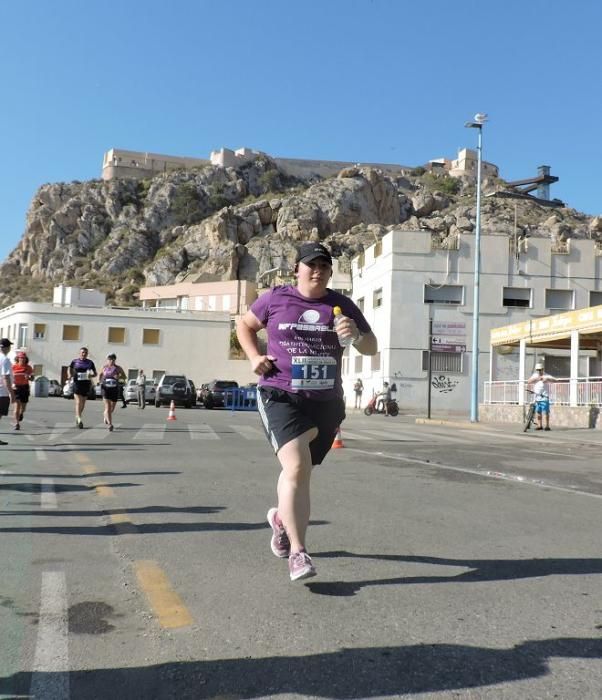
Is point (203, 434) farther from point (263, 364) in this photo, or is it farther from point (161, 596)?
point (161, 596)

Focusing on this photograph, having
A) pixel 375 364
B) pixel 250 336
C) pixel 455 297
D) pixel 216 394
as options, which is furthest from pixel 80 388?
pixel 455 297

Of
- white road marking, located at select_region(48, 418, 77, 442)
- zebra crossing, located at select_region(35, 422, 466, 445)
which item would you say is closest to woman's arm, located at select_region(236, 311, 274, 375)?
zebra crossing, located at select_region(35, 422, 466, 445)

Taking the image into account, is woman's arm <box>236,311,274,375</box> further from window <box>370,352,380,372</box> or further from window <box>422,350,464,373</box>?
window <box>370,352,380,372</box>

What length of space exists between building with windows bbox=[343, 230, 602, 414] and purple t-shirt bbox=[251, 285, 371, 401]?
1408 inches

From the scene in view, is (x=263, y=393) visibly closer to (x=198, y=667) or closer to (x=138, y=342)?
(x=198, y=667)

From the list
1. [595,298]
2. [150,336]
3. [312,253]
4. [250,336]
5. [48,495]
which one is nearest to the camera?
[312,253]

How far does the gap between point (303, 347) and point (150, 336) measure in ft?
189

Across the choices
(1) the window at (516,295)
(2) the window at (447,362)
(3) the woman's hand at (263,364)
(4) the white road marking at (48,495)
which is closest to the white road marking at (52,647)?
(3) the woman's hand at (263,364)

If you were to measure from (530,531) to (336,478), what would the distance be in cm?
323

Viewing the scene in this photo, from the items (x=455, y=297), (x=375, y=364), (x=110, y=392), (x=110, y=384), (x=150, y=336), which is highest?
(x=455, y=297)

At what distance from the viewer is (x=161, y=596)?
3.78m

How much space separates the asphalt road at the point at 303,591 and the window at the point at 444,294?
3377 centimetres

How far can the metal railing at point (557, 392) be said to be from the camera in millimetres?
22031

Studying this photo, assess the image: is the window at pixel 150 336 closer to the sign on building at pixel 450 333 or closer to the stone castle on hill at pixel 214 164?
the sign on building at pixel 450 333
